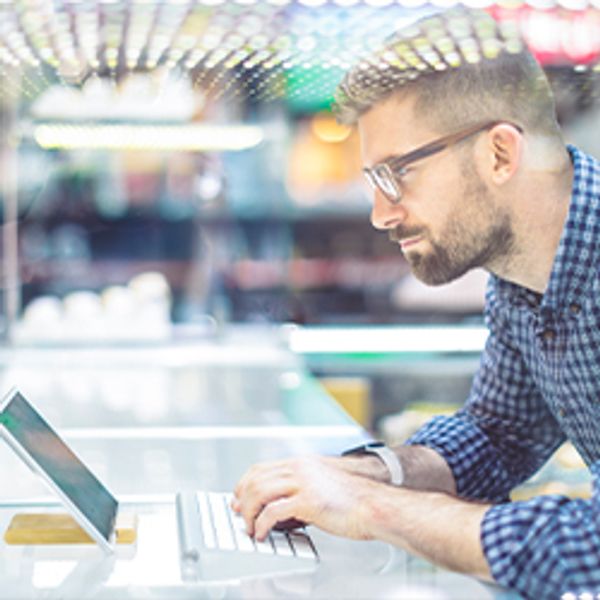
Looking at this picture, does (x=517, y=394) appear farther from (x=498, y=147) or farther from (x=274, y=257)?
(x=274, y=257)

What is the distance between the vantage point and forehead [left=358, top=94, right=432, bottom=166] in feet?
5.19

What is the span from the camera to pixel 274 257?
17.0 ft

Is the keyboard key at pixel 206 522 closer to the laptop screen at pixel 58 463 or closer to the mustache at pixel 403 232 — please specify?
the laptop screen at pixel 58 463

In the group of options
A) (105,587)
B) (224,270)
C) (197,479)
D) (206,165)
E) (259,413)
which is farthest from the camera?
(224,270)

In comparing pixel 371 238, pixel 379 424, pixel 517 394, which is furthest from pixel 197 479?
pixel 371 238

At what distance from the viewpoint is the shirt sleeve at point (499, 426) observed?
1727mm

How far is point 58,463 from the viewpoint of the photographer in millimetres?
1284

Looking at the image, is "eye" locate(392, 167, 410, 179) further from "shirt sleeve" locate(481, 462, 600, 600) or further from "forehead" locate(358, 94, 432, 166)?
"shirt sleeve" locate(481, 462, 600, 600)

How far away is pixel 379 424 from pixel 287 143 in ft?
5.88

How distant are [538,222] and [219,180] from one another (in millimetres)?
2637

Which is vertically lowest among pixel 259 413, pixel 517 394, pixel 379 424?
pixel 379 424

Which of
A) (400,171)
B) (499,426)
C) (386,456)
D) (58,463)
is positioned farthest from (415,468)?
(58,463)

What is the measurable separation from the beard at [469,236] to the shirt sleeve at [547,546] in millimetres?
550

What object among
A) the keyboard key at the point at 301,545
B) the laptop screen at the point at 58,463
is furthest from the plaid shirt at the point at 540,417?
the laptop screen at the point at 58,463
